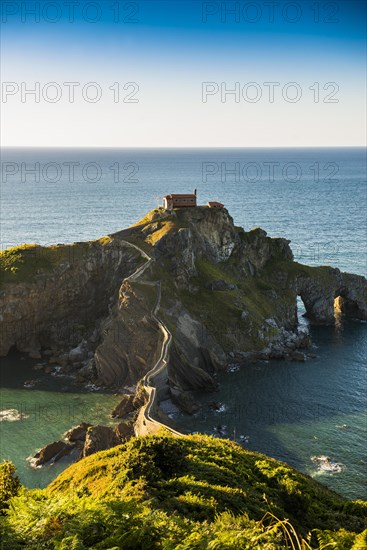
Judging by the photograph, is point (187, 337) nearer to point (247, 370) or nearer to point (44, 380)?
point (247, 370)

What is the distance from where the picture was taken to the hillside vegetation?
1573 cm

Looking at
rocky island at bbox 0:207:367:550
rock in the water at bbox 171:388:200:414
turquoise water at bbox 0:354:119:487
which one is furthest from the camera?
rock in the water at bbox 171:388:200:414

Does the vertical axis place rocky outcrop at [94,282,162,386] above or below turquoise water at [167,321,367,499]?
above

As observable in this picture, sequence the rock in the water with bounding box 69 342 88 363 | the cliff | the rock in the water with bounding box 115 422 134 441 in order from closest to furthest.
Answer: the rock in the water with bounding box 115 422 134 441 → the cliff → the rock in the water with bounding box 69 342 88 363

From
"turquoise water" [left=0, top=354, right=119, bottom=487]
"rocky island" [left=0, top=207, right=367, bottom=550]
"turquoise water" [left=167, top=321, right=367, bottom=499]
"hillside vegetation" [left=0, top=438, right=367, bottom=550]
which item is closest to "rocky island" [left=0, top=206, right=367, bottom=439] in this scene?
"rocky island" [left=0, top=207, right=367, bottom=550]

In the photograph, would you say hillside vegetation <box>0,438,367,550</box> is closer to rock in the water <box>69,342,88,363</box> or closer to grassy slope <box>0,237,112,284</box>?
rock in the water <box>69,342,88,363</box>

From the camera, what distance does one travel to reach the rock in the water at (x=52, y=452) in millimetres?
59406

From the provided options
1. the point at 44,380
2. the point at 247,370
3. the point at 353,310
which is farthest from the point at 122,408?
the point at 353,310

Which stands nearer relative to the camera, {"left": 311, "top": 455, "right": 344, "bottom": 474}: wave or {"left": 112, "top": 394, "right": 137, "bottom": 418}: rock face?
{"left": 311, "top": 455, "right": 344, "bottom": 474}: wave

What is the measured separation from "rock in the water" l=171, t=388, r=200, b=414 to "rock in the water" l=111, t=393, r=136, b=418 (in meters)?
6.44

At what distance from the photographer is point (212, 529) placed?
55.3 ft

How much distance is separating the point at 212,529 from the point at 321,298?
98.1 metres

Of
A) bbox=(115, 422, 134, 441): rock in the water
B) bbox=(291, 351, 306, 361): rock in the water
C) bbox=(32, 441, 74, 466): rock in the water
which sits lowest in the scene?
bbox=(32, 441, 74, 466): rock in the water

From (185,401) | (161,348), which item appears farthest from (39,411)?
(185,401)
